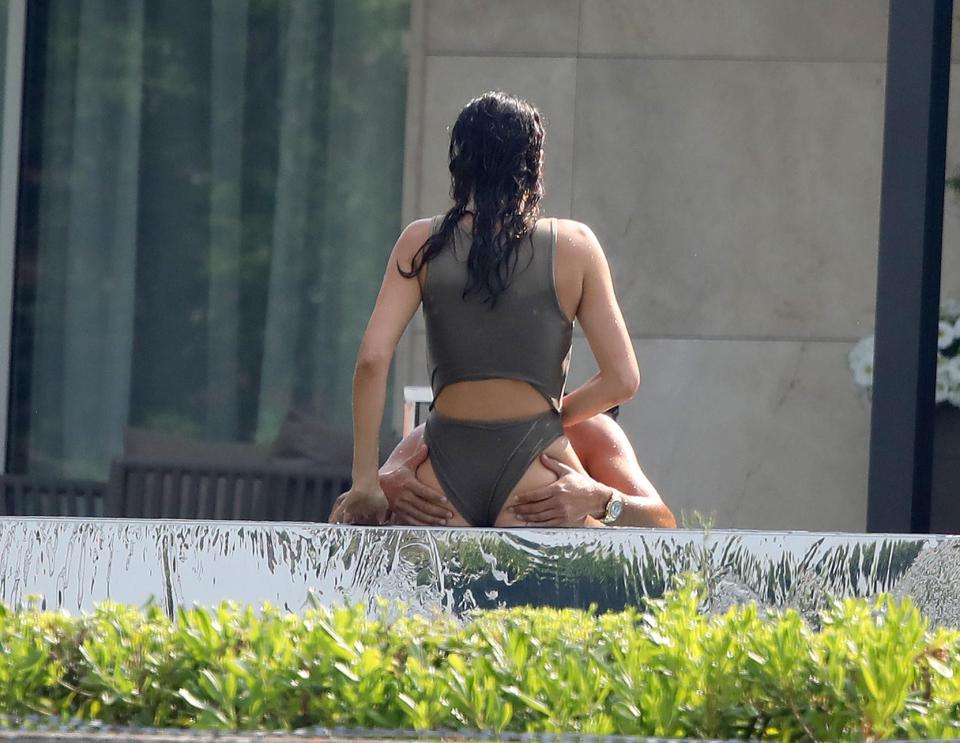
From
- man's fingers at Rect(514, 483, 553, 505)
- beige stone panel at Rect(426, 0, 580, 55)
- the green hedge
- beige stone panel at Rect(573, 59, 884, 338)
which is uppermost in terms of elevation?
beige stone panel at Rect(426, 0, 580, 55)

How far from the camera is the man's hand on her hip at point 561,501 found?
3387 millimetres

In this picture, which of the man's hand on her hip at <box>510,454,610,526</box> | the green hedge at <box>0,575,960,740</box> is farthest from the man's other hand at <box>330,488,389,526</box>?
the green hedge at <box>0,575,960,740</box>

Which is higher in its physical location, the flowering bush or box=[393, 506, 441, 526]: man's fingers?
the flowering bush

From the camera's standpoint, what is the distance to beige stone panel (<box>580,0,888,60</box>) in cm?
727

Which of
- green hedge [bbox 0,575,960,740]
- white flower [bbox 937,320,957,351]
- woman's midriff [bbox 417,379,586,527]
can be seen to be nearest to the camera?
green hedge [bbox 0,575,960,740]

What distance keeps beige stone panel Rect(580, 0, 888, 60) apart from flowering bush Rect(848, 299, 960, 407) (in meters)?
1.21

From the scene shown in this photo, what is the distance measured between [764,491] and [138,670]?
5.60m

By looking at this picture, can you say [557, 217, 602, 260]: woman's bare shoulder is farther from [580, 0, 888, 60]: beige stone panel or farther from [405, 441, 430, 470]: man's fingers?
[580, 0, 888, 60]: beige stone panel

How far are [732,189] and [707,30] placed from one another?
673 mm

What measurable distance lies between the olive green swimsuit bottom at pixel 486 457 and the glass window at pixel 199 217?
152 inches

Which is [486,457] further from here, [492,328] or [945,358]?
[945,358]

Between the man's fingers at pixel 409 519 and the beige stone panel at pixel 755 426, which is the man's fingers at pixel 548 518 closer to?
the man's fingers at pixel 409 519

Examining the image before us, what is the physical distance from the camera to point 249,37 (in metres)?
7.33

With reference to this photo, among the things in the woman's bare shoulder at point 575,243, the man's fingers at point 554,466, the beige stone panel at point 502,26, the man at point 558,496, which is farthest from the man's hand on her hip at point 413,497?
the beige stone panel at point 502,26
